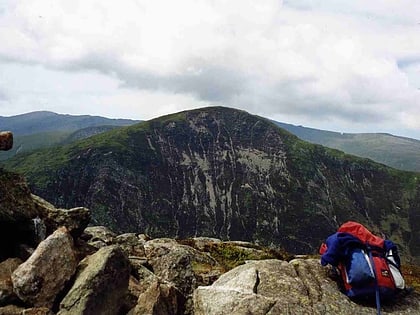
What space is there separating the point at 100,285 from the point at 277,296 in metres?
5.65

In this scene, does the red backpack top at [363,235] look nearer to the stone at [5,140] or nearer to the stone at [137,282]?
the stone at [137,282]

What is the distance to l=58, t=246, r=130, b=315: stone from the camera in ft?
40.9

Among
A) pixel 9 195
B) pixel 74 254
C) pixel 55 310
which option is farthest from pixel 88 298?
pixel 9 195

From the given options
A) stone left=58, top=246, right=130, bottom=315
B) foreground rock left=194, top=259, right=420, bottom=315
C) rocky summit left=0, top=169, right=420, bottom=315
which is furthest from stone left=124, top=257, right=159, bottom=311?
foreground rock left=194, top=259, right=420, bottom=315

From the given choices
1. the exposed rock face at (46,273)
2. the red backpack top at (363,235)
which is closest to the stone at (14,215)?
the exposed rock face at (46,273)

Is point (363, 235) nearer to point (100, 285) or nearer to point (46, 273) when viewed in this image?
point (100, 285)

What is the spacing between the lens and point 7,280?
13.1 metres

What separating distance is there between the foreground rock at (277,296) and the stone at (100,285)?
8.86 feet

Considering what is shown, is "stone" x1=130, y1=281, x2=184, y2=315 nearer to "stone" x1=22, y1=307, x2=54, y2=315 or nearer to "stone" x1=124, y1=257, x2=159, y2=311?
"stone" x1=124, y1=257, x2=159, y2=311

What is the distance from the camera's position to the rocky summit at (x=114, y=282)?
12734 millimetres

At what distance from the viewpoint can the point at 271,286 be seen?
47.5 ft

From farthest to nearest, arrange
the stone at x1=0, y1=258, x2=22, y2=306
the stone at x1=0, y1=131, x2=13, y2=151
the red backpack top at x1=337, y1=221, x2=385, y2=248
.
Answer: the stone at x1=0, y1=131, x2=13, y2=151, the red backpack top at x1=337, y1=221, x2=385, y2=248, the stone at x1=0, y1=258, x2=22, y2=306

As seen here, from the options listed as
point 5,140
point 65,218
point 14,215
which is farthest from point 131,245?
point 5,140

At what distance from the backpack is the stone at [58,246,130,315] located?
716cm
